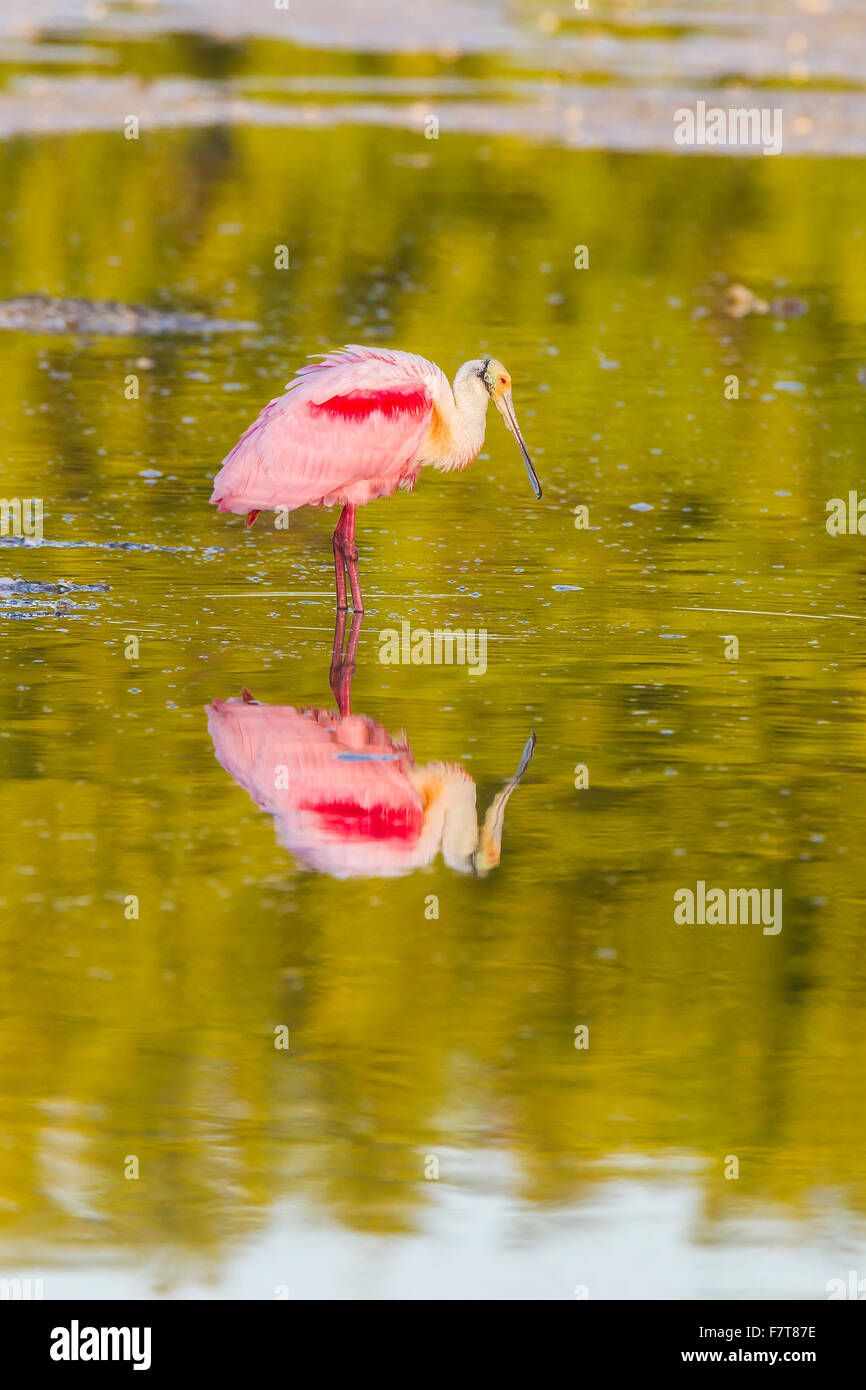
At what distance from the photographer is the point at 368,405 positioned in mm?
12273

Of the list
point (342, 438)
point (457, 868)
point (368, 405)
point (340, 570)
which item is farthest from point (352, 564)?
point (457, 868)

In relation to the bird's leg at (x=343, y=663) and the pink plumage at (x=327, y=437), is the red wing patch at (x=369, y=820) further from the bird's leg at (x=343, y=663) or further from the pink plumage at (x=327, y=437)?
the pink plumage at (x=327, y=437)

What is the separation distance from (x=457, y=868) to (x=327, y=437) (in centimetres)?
384

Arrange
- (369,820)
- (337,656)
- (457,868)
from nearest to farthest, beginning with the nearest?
(457,868)
(369,820)
(337,656)

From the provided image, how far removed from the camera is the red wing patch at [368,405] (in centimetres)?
1225

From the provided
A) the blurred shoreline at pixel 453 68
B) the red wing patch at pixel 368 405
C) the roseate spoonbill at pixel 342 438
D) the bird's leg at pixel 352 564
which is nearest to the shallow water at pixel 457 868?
the bird's leg at pixel 352 564

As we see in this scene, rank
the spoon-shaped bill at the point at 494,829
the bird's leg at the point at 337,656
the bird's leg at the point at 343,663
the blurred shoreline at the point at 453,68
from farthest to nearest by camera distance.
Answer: the blurred shoreline at the point at 453,68, the bird's leg at the point at 337,656, the bird's leg at the point at 343,663, the spoon-shaped bill at the point at 494,829

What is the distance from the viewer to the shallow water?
6457mm

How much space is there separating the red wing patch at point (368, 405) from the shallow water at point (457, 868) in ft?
2.83

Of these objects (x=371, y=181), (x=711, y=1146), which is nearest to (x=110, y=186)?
(x=371, y=181)

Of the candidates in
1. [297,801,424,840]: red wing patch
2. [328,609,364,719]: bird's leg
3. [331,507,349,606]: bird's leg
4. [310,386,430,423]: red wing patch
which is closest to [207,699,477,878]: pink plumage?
[297,801,424,840]: red wing patch

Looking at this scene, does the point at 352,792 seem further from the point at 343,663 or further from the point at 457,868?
the point at 343,663

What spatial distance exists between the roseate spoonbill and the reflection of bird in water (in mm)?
1853
